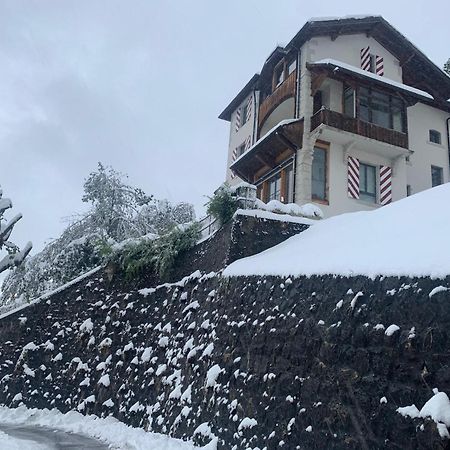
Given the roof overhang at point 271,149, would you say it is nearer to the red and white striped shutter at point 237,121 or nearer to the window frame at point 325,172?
the window frame at point 325,172

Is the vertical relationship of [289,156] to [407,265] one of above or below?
above

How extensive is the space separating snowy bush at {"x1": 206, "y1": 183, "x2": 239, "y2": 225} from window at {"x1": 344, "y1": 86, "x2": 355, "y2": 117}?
32.7ft

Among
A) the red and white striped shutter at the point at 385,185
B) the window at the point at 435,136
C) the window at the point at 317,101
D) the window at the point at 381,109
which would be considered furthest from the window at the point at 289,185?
the window at the point at 435,136

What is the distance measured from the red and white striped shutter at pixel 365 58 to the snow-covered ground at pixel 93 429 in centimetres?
1682

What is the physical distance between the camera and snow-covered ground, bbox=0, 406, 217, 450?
8258 millimetres

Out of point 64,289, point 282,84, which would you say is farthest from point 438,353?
point 282,84

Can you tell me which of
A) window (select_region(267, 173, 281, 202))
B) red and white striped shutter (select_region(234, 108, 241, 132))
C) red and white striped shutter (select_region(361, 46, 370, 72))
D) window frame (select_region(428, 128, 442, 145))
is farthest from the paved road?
window frame (select_region(428, 128, 442, 145))

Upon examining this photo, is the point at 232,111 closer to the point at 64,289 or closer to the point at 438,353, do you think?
the point at 64,289

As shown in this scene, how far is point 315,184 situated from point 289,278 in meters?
10.9

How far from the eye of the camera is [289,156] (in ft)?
61.5

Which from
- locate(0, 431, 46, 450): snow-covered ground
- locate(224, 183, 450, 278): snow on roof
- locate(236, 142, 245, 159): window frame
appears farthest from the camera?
locate(236, 142, 245, 159): window frame

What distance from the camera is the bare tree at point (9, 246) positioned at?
17109 mm

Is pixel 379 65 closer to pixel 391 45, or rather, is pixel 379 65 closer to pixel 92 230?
pixel 391 45

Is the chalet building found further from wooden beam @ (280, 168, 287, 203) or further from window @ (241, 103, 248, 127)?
window @ (241, 103, 248, 127)
